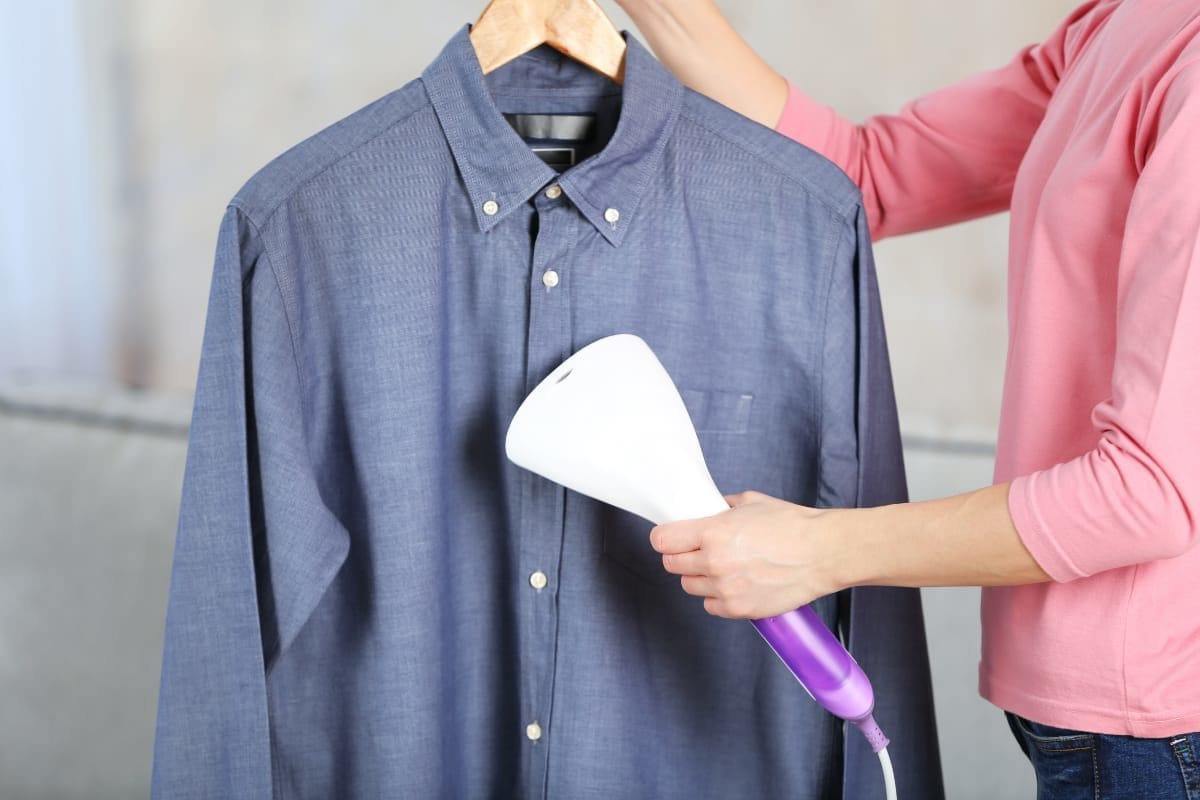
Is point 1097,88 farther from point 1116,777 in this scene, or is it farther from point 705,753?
point 705,753

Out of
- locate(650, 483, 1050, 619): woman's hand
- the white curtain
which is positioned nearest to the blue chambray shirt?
locate(650, 483, 1050, 619): woman's hand

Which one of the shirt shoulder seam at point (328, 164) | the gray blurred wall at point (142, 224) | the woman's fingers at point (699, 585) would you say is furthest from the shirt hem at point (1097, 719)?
the gray blurred wall at point (142, 224)

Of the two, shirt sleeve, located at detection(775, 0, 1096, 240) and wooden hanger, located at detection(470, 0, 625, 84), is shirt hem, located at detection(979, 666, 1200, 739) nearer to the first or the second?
shirt sleeve, located at detection(775, 0, 1096, 240)

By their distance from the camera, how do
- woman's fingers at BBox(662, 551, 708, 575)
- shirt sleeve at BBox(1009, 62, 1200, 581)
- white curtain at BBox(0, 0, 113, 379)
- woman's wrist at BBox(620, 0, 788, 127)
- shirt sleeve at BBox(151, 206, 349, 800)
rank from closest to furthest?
1. shirt sleeve at BBox(1009, 62, 1200, 581)
2. woman's fingers at BBox(662, 551, 708, 575)
3. shirt sleeve at BBox(151, 206, 349, 800)
4. woman's wrist at BBox(620, 0, 788, 127)
5. white curtain at BBox(0, 0, 113, 379)

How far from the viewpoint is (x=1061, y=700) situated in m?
1.03

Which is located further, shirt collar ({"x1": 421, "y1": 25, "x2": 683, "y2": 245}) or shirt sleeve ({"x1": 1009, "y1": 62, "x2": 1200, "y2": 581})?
shirt collar ({"x1": 421, "y1": 25, "x2": 683, "y2": 245})

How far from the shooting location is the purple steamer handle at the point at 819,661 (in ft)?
3.34

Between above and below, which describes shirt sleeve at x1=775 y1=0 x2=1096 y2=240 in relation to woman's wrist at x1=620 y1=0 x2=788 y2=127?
below

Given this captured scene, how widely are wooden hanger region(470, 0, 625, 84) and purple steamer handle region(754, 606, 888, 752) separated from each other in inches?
22.7

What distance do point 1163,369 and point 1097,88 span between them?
28 centimetres

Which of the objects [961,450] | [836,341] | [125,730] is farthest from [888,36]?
[125,730]

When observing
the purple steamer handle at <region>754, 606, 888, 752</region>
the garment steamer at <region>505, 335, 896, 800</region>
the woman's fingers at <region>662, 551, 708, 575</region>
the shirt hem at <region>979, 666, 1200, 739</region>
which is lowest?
the shirt hem at <region>979, 666, 1200, 739</region>

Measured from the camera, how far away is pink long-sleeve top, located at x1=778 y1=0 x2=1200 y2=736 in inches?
35.1

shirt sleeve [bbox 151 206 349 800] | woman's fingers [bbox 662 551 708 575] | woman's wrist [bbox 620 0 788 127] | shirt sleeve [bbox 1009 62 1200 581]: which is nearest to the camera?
shirt sleeve [bbox 1009 62 1200 581]
